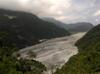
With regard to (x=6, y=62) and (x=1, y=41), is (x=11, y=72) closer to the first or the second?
(x=6, y=62)

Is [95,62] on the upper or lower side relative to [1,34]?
lower

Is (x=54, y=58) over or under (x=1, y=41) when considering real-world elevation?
under

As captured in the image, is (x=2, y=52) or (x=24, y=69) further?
(x=2, y=52)

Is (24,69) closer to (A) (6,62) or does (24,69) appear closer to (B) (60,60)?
(A) (6,62)

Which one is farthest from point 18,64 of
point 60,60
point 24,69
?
point 60,60

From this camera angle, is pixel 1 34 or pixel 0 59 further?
pixel 1 34

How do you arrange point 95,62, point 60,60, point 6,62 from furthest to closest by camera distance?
1. point 60,60
2. point 95,62
3. point 6,62

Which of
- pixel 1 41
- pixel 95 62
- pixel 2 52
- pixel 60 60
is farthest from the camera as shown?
pixel 60 60

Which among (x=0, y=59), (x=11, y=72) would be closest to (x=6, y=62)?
(x=0, y=59)

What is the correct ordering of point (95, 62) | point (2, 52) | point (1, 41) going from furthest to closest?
point (1, 41)
point (2, 52)
point (95, 62)
